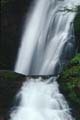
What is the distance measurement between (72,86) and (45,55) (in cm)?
433

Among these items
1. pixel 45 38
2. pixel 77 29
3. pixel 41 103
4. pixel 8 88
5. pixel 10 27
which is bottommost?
pixel 41 103

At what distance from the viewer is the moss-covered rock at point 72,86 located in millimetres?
12879

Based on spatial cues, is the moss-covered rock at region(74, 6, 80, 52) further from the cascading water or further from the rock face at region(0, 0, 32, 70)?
the rock face at region(0, 0, 32, 70)

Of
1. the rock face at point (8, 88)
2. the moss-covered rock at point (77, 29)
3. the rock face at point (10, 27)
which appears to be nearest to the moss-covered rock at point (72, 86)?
the rock face at point (8, 88)

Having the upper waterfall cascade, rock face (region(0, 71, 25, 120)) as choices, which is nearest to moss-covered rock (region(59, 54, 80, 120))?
rock face (region(0, 71, 25, 120))

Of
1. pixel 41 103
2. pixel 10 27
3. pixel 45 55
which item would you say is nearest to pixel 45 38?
pixel 45 55

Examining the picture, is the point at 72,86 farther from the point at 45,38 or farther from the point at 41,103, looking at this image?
the point at 45,38

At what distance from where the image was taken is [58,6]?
1816 cm

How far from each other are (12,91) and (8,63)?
5168 millimetres

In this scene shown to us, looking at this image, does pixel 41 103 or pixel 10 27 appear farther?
pixel 10 27

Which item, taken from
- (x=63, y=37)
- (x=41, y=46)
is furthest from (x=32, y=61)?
(x=63, y=37)

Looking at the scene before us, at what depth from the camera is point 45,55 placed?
17250 mm

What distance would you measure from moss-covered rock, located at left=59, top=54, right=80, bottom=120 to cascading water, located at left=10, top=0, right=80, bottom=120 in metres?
0.18

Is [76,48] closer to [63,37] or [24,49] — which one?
[63,37]
